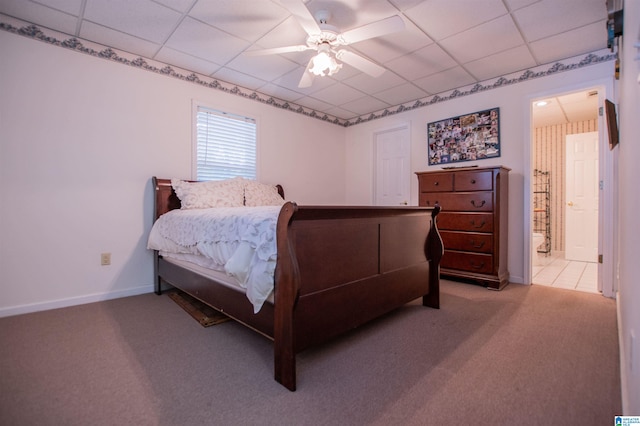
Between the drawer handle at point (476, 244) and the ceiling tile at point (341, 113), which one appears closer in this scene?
the drawer handle at point (476, 244)

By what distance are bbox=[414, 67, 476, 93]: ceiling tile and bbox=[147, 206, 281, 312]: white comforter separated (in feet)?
8.73

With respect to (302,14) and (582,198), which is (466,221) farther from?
(582,198)

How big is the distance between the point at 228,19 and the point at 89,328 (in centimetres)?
252

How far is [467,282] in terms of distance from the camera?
10.6 feet

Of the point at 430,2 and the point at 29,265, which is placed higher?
the point at 430,2

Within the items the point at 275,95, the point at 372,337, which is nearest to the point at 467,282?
the point at 372,337

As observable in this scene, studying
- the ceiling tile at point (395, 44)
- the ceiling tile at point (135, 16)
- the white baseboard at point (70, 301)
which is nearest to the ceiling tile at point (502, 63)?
the ceiling tile at point (395, 44)

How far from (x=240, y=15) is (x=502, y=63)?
2638 mm

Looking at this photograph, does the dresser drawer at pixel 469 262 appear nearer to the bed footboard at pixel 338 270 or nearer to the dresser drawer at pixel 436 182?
the dresser drawer at pixel 436 182

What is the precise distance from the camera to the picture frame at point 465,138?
340cm

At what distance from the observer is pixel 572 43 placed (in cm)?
264

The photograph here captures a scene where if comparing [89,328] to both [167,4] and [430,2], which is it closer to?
[167,4]

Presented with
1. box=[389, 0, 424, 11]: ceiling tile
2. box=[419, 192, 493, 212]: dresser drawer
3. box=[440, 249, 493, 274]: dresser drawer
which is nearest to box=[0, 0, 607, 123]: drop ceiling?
box=[389, 0, 424, 11]: ceiling tile

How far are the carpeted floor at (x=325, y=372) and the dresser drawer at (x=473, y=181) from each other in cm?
130
